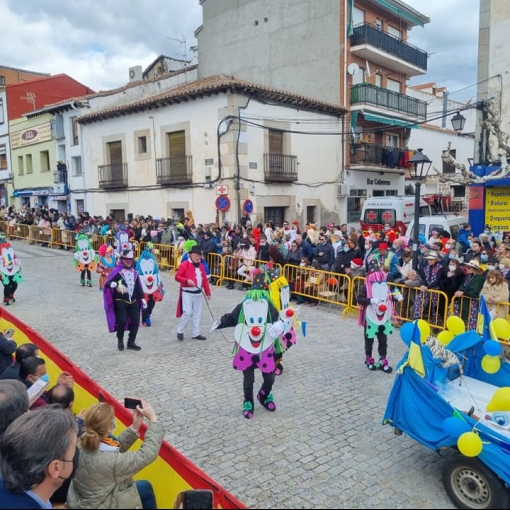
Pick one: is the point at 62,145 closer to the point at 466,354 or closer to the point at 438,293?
the point at 438,293

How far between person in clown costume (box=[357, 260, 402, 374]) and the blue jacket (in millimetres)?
5217

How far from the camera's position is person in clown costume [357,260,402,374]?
22.4 feet

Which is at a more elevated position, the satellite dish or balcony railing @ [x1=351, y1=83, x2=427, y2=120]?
the satellite dish

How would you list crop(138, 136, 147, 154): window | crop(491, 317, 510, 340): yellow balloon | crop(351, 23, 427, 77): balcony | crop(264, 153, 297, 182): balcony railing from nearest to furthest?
crop(491, 317, 510, 340): yellow balloon
crop(264, 153, 297, 182): balcony railing
crop(138, 136, 147, 154): window
crop(351, 23, 427, 77): balcony

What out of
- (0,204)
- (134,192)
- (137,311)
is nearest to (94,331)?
(137,311)

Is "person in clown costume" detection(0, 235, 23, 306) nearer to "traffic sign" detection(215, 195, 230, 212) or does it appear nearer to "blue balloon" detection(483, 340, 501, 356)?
A: "traffic sign" detection(215, 195, 230, 212)

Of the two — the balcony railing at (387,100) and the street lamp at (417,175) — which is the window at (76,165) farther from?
the street lamp at (417,175)

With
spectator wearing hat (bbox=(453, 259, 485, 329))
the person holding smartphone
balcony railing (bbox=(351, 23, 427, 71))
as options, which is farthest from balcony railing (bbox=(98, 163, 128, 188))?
the person holding smartphone

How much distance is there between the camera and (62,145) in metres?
27.0

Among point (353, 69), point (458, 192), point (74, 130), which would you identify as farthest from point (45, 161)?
point (458, 192)

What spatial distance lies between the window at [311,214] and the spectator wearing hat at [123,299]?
14732 millimetres

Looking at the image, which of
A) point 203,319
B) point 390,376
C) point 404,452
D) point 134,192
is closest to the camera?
point 404,452

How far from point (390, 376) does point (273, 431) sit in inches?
91.0

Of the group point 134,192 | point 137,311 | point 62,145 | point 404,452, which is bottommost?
point 404,452
